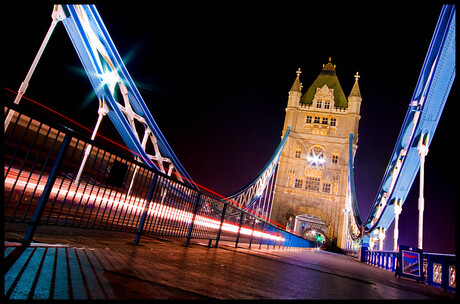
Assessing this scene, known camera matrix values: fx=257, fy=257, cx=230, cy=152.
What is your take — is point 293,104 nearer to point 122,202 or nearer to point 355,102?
point 355,102

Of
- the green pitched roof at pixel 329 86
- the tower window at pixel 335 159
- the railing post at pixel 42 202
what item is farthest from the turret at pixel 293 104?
the railing post at pixel 42 202

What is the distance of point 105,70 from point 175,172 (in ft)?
26.2

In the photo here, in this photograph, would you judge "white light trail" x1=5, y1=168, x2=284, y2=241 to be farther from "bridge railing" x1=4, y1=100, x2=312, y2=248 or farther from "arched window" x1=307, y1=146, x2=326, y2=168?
"arched window" x1=307, y1=146, x2=326, y2=168

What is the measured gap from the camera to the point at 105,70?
487 inches

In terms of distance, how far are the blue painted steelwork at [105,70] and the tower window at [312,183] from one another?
24424 mm

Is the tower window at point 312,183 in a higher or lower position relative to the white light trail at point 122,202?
higher

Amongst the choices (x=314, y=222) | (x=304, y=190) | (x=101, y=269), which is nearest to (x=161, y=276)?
(x=101, y=269)

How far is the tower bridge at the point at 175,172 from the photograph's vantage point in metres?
2.67

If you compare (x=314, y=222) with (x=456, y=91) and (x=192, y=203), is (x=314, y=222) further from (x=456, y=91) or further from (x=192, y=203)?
(x=456, y=91)

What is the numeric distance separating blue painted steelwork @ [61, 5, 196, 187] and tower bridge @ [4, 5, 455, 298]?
5cm

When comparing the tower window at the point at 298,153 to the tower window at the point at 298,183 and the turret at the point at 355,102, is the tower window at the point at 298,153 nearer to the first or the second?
the tower window at the point at 298,183

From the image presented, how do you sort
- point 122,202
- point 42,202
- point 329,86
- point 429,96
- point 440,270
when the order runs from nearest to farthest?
point 42,202 → point 122,202 → point 440,270 → point 429,96 → point 329,86

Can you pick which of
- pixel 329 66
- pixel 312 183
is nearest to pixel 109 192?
pixel 312 183

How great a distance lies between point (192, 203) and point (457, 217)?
4108 millimetres
